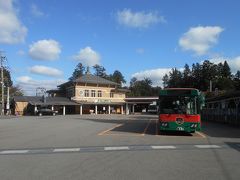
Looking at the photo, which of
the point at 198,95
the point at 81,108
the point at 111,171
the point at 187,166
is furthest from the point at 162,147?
the point at 81,108

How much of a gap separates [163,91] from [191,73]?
141487 millimetres

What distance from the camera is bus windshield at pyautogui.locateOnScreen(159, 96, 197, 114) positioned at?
79.0ft

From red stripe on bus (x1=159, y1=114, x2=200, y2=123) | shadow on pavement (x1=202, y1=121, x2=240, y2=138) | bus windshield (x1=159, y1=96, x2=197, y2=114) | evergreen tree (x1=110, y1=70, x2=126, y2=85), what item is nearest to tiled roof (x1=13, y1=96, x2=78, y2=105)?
shadow on pavement (x1=202, y1=121, x2=240, y2=138)

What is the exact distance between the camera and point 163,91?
82.1 feet

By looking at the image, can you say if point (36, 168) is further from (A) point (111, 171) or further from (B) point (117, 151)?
(B) point (117, 151)

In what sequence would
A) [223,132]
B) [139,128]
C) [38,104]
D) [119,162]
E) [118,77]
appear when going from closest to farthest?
[119,162] < [223,132] < [139,128] < [38,104] < [118,77]

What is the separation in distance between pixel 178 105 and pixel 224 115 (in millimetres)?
22842

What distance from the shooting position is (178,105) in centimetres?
2439

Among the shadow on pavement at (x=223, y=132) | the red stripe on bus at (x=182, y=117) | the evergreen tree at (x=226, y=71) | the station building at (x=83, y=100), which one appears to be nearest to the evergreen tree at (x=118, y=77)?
the evergreen tree at (x=226, y=71)

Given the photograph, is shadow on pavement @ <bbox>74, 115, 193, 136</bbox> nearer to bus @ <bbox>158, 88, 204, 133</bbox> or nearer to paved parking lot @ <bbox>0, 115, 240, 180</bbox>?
bus @ <bbox>158, 88, 204, 133</bbox>

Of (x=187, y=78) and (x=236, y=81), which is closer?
(x=236, y=81)

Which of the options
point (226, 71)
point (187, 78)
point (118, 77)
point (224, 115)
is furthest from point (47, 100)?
point (226, 71)

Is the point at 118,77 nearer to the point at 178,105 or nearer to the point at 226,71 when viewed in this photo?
the point at 226,71

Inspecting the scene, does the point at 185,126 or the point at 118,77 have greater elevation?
the point at 118,77
